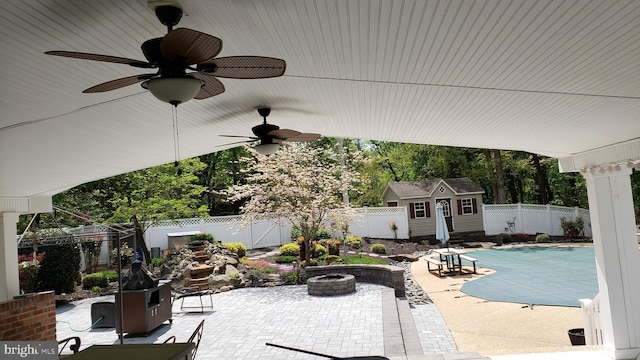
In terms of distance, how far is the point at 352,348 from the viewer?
682cm

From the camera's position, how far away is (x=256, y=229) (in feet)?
72.0

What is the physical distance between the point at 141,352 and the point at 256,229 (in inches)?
775

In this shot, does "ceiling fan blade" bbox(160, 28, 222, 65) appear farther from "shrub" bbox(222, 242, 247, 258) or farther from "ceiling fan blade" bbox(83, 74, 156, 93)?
"shrub" bbox(222, 242, 247, 258)

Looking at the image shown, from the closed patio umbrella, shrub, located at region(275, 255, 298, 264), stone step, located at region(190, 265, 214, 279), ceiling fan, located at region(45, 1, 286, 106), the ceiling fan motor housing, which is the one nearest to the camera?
ceiling fan, located at region(45, 1, 286, 106)

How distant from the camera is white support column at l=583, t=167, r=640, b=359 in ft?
19.3

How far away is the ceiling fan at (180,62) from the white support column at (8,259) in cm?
509

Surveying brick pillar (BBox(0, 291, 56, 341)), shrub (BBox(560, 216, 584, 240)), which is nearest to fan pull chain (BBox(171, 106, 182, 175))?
brick pillar (BBox(0, 291, 56, 341))

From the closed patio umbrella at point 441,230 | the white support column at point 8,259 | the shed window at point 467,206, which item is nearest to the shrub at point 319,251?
the closed patio umbrella at point 441,230

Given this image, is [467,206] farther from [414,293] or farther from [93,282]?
[93,282]

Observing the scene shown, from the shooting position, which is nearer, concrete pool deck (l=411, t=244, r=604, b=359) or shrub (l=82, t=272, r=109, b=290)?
concrete pool deck (l=411, t=244, r=604, b=359)

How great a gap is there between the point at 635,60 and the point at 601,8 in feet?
2.98

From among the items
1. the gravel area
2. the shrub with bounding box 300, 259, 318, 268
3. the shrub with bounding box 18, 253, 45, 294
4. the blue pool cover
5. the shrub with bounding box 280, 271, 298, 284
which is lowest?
the blue pool cover

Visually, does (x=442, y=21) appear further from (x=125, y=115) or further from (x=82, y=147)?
(x=82, y=147)

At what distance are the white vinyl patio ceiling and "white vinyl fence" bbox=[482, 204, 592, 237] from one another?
18.7m
